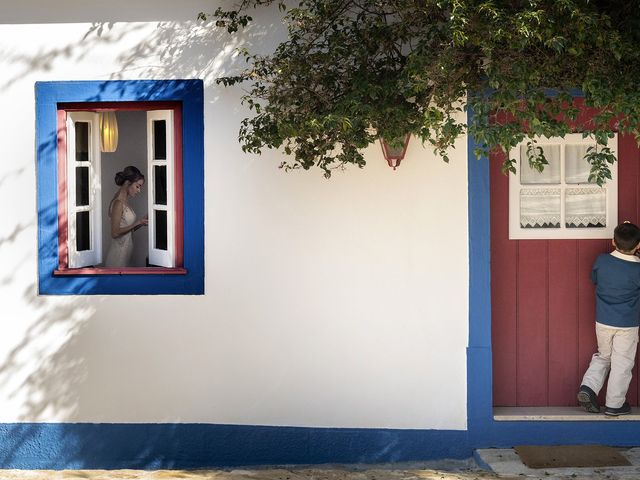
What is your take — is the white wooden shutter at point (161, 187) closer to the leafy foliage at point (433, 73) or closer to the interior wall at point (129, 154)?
the leafy foliage at point (433, 73)

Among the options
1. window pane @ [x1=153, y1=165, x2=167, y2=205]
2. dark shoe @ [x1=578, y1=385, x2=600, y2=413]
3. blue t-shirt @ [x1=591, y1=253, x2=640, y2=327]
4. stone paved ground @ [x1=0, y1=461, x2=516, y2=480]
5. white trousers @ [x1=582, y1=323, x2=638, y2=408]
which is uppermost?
window pane @ [x1=153, y1=165, x2=167, y2=205]

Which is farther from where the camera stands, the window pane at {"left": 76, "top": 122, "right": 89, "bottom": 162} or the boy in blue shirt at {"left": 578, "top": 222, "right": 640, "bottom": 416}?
the window pane at {"left": 76, "top": 122, "right": 89, "bottom": 162}

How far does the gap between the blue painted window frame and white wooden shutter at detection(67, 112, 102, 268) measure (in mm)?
151

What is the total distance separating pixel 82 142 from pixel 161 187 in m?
0.70

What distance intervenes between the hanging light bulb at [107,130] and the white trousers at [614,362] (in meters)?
3.92

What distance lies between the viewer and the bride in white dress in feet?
26.8

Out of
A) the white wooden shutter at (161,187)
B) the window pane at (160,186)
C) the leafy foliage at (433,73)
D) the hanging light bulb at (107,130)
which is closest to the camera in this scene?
the leafy foliage at (433,73)

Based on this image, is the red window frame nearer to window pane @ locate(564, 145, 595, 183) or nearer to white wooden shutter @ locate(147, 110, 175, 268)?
white wooden shutter @ locate(147, 110, 175, 268)

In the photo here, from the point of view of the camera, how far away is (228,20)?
291 inches

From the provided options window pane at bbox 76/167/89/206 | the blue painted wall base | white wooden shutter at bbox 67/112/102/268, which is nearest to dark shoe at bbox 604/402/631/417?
the blue painted wall base

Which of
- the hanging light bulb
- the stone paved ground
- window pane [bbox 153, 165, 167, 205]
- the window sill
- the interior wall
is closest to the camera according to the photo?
the stone paved ground

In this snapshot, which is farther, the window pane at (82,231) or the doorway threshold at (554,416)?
the window pane at (82,231)

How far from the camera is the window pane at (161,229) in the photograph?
7801 mm

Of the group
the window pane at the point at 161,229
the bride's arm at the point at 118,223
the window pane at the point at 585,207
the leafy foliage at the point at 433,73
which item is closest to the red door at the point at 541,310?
the window pane at the point at 585,207
